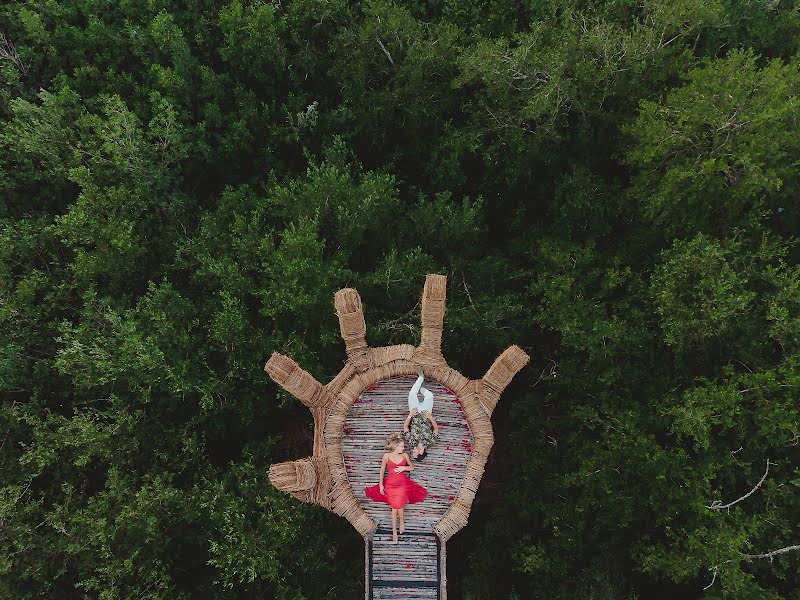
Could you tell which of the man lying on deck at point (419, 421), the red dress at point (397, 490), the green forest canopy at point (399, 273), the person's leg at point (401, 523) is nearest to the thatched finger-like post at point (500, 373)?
the man lying on deck at point (419, 421)

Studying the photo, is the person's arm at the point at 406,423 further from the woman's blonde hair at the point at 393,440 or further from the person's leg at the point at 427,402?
the person's leg at the point at 427,402

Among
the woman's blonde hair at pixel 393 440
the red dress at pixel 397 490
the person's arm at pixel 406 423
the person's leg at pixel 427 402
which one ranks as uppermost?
the person's leg at pixel 427 402

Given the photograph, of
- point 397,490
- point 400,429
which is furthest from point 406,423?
point 397,490

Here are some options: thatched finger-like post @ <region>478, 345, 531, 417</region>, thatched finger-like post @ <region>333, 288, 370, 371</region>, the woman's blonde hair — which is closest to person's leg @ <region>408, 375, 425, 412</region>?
the woman's blonde hair

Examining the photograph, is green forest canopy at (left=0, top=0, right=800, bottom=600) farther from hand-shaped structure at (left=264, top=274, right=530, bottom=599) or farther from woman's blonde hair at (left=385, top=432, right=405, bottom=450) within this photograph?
woman's blonde hair at (left=385, top=432, right=405, bottom=450)

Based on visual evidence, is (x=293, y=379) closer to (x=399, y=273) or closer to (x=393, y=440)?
(x=393, y=440)

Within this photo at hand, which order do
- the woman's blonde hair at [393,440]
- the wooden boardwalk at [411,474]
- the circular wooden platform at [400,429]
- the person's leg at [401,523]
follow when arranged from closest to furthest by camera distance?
the person's leg at [401,523]
the woman's blonde hair at [393,440]
the wooden boardwalk at [411,474]
the circular wooden platform at [400,429]

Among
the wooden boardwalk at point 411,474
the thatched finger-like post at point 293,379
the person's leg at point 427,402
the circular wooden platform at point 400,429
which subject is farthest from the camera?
the circular wooden platform at point 400,429

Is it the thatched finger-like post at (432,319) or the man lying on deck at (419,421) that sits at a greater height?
the thatched finger-like post at (432,319)
